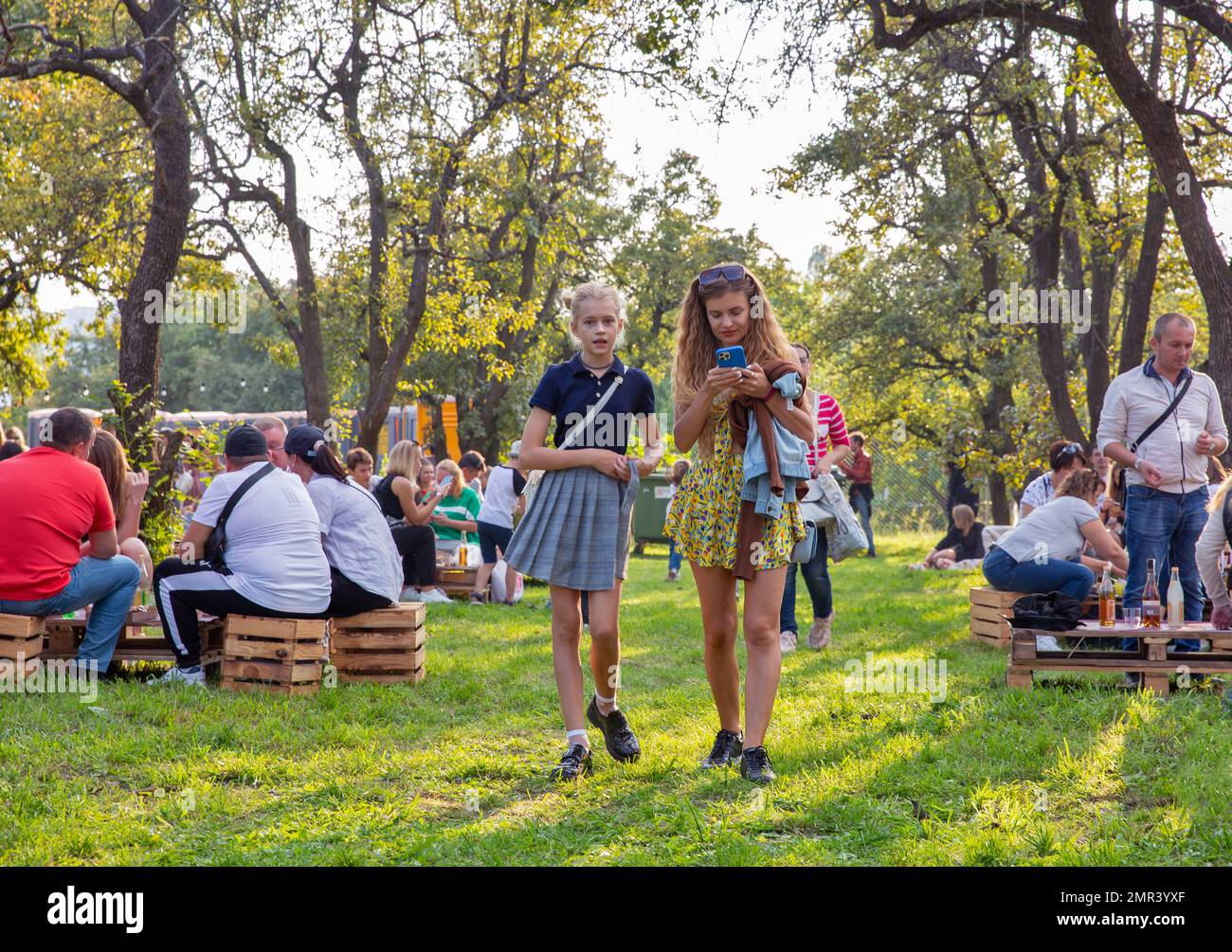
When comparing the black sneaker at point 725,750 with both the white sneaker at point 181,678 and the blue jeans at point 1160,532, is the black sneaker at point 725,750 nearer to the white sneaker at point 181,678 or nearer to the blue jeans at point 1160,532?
the white sneaker at point 181,678

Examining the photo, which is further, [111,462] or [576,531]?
[111,462]

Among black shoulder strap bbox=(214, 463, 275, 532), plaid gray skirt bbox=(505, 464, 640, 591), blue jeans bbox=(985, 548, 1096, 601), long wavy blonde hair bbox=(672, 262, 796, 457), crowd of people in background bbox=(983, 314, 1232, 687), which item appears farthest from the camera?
blue jeans bbox=(985, 548, 1096, 601)

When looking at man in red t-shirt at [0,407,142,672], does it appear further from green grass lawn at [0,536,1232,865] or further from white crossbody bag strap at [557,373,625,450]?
white crossbody bag strap at [557,373,625,450]

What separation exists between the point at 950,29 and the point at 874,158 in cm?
156

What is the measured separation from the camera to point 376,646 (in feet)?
24.2

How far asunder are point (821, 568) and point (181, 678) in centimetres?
459

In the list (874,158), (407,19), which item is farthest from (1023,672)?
(407,19)

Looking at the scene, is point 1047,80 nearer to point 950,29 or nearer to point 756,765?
point 950,29

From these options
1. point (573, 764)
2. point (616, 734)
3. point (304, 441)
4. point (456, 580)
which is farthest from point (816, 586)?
point (456, 580)

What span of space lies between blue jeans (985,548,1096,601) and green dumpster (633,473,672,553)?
14.1m

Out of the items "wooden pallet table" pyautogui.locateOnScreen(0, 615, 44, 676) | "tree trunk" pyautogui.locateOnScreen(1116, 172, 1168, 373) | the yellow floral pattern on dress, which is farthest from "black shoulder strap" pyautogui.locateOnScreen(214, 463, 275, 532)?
"tree trunk" pyautogui.locateOnScreen(1116, 172, 1168, 373)

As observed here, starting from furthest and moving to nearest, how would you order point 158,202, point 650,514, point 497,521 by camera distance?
point 650,514
point 497,521
point 158,202

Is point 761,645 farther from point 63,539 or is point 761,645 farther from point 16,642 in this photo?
point 16,642

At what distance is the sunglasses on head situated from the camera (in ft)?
15.8
